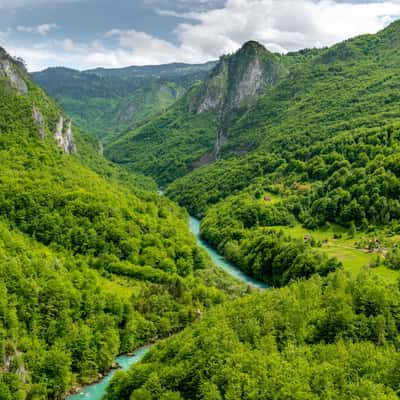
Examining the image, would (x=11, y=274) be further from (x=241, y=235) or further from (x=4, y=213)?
(x=241, y=235)

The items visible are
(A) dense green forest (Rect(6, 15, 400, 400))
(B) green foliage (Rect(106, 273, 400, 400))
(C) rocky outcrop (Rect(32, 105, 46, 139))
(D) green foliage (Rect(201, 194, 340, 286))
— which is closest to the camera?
(B) green foliage (Rect(106, 273, 400, 400))

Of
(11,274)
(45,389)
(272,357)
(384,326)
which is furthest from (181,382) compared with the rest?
(11,274)

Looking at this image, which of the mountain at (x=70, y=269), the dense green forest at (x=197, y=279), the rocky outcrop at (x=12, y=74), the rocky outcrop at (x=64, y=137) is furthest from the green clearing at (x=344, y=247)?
the rocky outcrop at (x=12, y=74)

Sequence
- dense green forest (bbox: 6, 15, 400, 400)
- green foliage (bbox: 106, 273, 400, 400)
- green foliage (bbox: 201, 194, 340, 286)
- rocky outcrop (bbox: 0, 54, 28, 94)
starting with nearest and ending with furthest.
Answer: green foliage (bbox: 106, 273, 400, 400) → dense green forest (bbox: 6, 15, 400, 400) → green foliage (bbox: 201, 194, 340, 286) → rocky outcrop (bbox: 0, 54, 28, 94)

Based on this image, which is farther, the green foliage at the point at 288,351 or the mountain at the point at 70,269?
the mountain at the point at 70,269

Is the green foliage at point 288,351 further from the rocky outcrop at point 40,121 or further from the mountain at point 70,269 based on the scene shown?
the rocky outcrop at point 40,121

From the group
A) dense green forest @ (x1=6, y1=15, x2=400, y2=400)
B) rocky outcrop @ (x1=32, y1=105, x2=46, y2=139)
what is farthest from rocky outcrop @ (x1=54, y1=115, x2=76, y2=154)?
rocky outcrop @ (x1=32, y1=105, x2=46, y2=139)

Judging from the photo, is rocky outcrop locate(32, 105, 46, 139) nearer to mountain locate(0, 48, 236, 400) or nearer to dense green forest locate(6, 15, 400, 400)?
mountain locate(0, 48, 236, 400)
